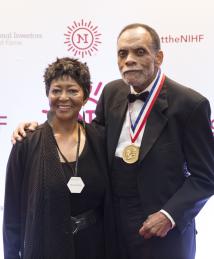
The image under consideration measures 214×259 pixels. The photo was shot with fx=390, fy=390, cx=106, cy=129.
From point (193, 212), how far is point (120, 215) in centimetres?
32

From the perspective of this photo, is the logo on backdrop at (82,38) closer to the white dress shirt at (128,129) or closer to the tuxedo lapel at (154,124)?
the white dress shirt at (128,129)

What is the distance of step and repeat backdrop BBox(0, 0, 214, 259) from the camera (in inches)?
94.6

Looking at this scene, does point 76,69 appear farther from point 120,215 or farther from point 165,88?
point 120,215

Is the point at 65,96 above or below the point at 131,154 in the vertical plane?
above

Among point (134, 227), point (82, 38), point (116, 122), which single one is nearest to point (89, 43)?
point (82, 38)

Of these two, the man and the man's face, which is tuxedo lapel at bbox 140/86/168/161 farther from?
the man's face

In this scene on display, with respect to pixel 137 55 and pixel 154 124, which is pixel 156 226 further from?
pixel 137 55

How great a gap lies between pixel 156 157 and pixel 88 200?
1.10 ft

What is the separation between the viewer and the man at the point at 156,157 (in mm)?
1621

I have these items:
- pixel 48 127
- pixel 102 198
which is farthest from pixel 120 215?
pixel 48 127

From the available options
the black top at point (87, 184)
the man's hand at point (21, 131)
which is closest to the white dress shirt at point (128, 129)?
the black top at point (87, 184)

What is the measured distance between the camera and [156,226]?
5.20ft

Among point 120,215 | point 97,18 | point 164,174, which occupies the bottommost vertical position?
point 120,215

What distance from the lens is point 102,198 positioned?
66.5 inches
